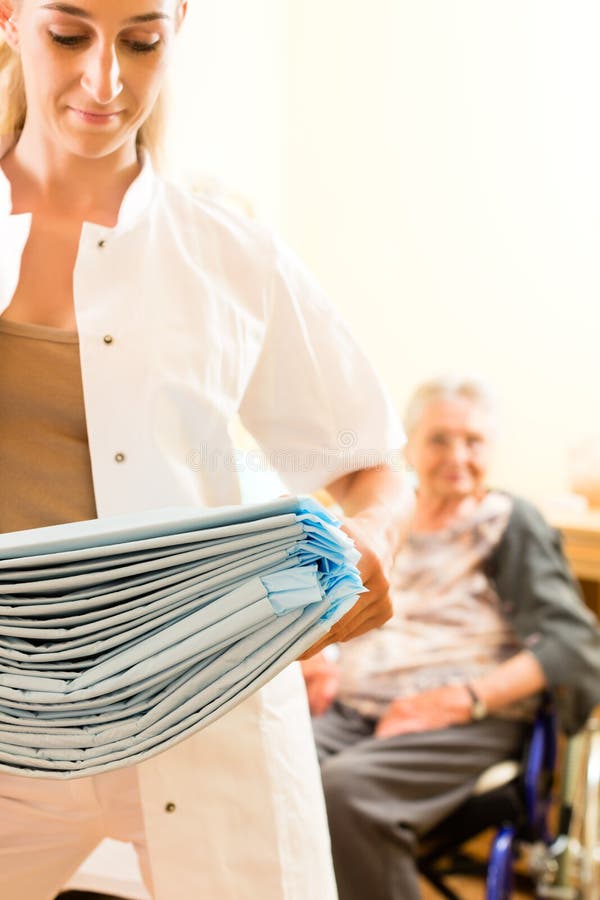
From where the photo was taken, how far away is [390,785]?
1.79m

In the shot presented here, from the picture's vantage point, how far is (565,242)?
277 cm

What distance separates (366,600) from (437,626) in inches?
59.2

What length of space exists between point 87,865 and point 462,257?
2.29 meters

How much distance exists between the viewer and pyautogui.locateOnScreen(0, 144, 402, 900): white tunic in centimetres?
70

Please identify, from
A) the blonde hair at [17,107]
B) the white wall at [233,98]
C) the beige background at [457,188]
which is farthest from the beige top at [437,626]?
the blonde hair at [17,107]

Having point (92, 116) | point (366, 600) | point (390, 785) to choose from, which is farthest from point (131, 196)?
point (390, 785)

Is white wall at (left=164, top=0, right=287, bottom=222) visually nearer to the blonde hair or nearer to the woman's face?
the blonde hair

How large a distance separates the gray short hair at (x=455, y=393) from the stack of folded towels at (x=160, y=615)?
5.58 feet

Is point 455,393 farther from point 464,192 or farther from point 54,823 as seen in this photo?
point 54,823

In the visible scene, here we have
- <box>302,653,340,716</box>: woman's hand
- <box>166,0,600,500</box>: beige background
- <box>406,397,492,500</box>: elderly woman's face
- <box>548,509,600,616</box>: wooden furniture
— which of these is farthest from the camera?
<box>166,0,600,500</box>: beige background

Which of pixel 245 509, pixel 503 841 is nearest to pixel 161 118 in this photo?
pixel 245 509

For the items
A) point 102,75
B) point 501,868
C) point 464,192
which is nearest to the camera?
point 102,75

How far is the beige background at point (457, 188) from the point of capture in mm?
2746

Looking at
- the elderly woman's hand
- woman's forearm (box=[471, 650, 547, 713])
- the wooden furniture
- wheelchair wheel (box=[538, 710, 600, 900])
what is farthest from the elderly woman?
the elderly woman's hand
